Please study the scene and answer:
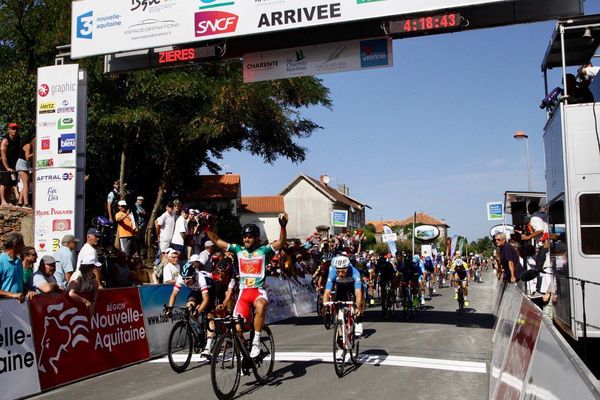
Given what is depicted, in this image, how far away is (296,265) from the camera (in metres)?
20.6

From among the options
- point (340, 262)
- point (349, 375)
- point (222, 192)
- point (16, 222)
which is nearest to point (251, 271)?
point (349, 375)

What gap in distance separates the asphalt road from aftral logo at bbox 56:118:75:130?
5.83 m

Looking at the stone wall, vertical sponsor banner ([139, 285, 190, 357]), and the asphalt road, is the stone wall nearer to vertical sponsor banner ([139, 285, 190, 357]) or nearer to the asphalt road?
vertical sponsor banner ([139, 285, 190, 357])

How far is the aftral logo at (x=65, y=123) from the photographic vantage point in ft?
42.4

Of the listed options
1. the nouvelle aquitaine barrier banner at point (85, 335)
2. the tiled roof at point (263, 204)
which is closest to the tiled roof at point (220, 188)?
the tiled roof at point (263, 204)

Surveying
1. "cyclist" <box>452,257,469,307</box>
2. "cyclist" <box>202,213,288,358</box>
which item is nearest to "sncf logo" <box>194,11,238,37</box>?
"cyclist" <box>202,213,288,358</box>

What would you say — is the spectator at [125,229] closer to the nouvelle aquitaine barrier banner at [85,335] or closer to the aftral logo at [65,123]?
the aftral logo at [65,123]

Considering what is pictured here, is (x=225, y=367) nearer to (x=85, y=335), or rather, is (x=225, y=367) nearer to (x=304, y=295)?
(x=85, y=335)

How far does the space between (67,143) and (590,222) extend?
10543 millimetres

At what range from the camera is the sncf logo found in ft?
47.0

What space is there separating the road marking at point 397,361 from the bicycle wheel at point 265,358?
1260 millimetres

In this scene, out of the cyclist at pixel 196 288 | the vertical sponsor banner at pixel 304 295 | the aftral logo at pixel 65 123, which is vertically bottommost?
the vertical sponsor banner at pixel 304 295

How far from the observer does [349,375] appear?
27.7 ft

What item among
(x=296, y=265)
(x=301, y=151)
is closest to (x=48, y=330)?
(x=296, y=265)
